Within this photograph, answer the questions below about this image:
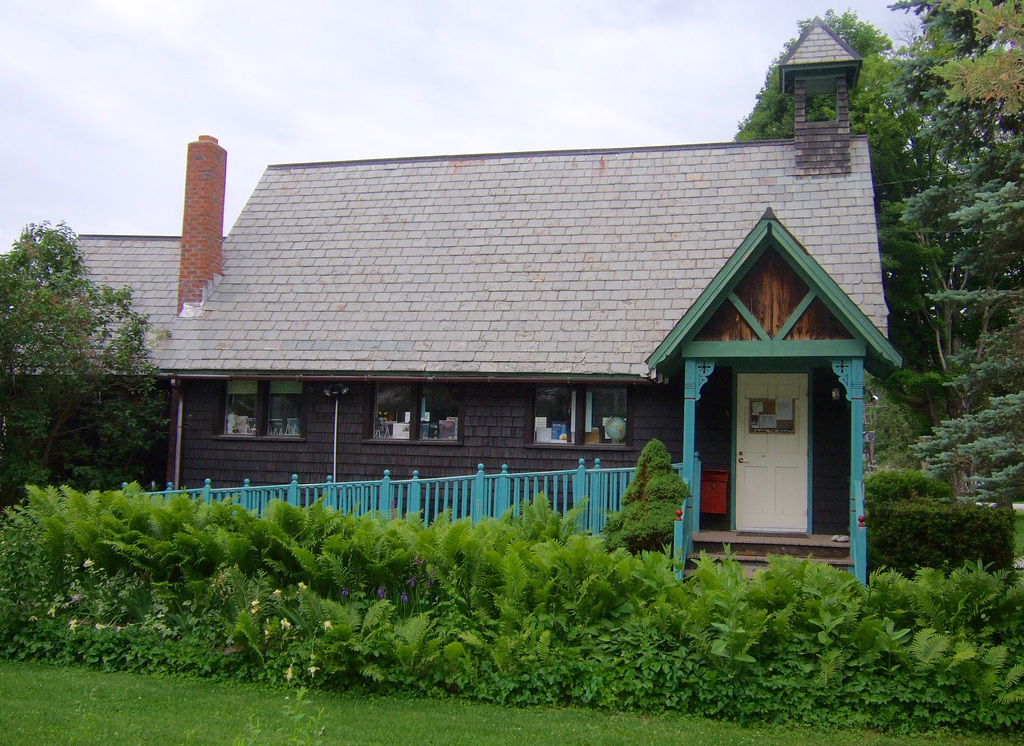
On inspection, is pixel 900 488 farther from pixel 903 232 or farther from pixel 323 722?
pixel 903 232

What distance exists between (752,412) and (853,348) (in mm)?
2842

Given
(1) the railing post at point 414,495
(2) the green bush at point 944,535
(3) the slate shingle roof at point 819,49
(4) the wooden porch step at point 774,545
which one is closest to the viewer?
(2) the green bush at point 944,535

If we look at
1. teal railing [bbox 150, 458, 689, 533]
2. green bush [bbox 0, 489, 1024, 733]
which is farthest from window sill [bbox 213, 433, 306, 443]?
green bush [bbox 0, 489, 1024, 733]

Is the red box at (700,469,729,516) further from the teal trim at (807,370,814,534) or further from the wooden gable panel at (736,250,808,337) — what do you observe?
Answer: the wooden gable panel at (736,250,808,337)

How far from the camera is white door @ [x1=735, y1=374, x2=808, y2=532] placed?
1287 cm

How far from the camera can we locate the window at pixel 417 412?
14.6m

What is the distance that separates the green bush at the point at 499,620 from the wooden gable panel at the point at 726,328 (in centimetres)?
430

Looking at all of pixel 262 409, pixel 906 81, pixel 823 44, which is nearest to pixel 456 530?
pixel 262 409

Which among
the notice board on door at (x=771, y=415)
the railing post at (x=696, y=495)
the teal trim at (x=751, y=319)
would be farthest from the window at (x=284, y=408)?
the teal trim at (x=751, y=319)

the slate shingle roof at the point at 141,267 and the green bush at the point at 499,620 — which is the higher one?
the slate shingle roof at the point at 141,267

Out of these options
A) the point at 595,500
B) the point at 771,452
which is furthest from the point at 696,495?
the point at 595,500

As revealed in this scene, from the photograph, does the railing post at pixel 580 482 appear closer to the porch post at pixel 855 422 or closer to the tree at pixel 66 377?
the porch post at pixel 855 422

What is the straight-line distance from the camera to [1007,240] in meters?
12.9

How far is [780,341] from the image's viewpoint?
35.1 ft
